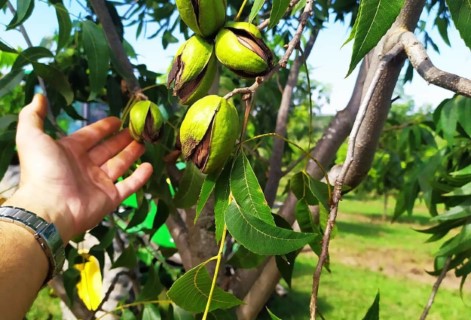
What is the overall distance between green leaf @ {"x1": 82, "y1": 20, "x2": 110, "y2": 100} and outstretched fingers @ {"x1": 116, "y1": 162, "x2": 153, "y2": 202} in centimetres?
26

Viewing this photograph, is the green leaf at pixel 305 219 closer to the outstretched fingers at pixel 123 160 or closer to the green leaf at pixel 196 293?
the green leaf at pixel 196 293

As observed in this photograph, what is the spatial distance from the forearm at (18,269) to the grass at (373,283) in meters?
3.87

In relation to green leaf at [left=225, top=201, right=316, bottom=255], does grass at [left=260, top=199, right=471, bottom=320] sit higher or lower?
lower

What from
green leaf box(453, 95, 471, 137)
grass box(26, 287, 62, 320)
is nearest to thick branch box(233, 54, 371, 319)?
green leaf box(453, 95, 471, 137)

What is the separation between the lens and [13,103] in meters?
4.77

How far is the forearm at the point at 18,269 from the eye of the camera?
3.36ft

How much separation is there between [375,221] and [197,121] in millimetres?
13434

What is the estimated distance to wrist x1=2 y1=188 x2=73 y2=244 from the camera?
132cm

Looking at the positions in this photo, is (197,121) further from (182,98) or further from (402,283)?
(402,283)

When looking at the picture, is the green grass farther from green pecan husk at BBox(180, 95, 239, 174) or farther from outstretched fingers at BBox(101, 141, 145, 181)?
green pecan husk at BBox(180, 95, 239, 174)

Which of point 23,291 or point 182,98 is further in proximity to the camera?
point 23,291

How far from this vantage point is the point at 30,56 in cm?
140

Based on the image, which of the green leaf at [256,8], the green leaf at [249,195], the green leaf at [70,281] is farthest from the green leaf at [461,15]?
the green leaf at [70,281]

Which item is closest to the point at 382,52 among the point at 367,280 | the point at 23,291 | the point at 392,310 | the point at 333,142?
the point at 333,142
